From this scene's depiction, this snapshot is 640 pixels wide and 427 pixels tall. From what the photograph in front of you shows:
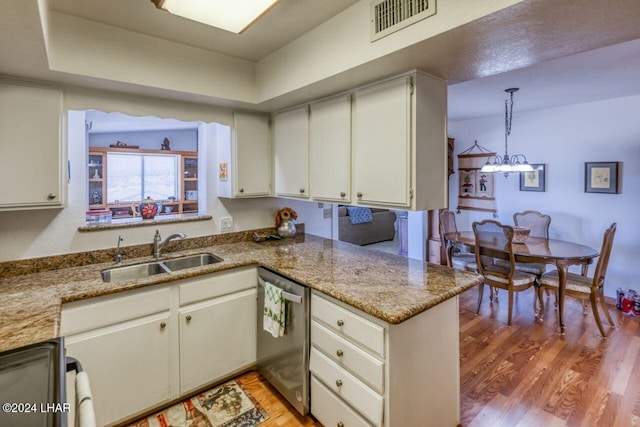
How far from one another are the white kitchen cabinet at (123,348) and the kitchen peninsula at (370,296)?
0.28 feet

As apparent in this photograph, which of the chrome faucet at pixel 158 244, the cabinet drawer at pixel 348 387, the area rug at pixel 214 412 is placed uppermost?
the chrome faucet at pixel 158 244

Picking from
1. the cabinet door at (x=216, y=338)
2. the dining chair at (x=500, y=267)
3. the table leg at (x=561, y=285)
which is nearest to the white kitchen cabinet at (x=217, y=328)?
the cabinet door at (x=216, y=338)

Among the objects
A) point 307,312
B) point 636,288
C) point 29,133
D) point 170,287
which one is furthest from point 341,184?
point 636,288

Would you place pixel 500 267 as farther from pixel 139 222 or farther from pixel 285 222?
pixel 139 222

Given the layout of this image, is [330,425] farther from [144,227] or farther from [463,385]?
[144,227]

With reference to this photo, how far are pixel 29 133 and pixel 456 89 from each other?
11.4ft

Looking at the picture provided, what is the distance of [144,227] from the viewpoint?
245 centimetres

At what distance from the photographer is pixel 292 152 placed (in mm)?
2635

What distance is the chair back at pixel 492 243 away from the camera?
317cm

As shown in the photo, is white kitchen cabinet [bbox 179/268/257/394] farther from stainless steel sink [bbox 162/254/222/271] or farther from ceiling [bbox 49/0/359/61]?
ceiling [bbox 49/0/359/61]

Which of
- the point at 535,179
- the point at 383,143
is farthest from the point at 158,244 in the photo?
the point at 535,179

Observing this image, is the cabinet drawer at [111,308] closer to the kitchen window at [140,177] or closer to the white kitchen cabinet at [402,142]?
the white kitchen cabinet at [402,142]

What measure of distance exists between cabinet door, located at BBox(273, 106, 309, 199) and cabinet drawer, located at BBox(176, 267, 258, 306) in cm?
76

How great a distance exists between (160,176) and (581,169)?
659cm
